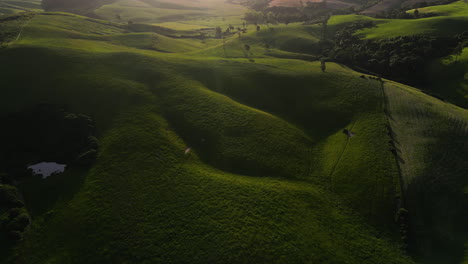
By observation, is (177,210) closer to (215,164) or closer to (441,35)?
(215,164)

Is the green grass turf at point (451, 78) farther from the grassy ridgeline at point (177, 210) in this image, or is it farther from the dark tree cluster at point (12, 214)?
the dark tree cluster at point (12, 214)

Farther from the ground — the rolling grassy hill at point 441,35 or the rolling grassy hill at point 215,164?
the rolling grassy hill at point 441,35

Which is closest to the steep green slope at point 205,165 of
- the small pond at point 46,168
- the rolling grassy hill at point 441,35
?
the small pond at point 46,168

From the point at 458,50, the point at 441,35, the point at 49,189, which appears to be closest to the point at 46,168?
the point at 49,189

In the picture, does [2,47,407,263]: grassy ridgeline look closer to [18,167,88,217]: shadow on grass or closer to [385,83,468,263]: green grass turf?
[18,167,88,217]: shadow on grass

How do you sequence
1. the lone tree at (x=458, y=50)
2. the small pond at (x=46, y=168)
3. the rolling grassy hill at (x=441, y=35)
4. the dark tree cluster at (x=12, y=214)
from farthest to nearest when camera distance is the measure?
the lone tree at (x=458, y=50)
the rolling grassy hill at (x=441, y=35)
the small pond at (x=46, y=168)
the dark tree cluster at (x=12, y=214)

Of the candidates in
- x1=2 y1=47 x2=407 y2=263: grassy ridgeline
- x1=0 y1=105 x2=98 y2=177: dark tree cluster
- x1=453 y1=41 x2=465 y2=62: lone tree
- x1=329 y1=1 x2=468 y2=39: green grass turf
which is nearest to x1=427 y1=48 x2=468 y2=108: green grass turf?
x1=453 y1=41 x2=465 y2=62: lone tree

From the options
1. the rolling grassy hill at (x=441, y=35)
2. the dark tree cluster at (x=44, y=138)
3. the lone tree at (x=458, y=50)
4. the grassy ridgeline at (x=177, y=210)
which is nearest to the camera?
the grassy ridgeline at (x=177, y=210)
